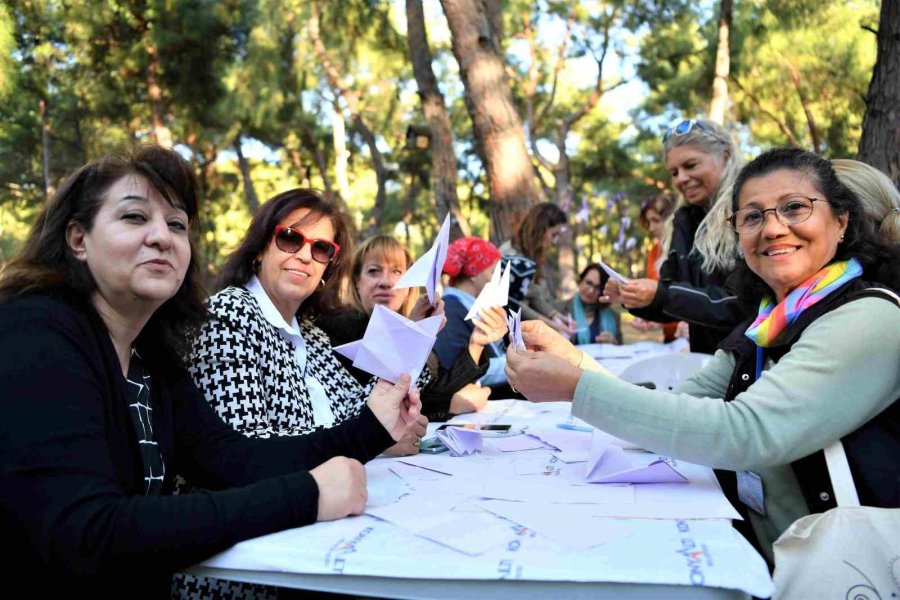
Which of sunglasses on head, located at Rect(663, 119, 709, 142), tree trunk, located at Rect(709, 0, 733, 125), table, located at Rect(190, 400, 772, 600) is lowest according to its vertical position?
table, located at Rect(190, 400, 772, 600)

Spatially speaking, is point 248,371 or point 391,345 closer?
point 391,345

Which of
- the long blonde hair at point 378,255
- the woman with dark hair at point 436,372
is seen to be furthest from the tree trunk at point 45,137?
the woman with dark hair at point 436,372

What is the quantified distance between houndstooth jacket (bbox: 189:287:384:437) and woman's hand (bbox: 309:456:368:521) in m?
0.39

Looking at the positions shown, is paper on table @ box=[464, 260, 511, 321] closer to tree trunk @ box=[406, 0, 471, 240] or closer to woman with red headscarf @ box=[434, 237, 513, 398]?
woman with red headscarf @ box=[434, 237, 513, 398]

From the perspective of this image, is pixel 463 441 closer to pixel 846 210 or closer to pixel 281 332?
pixel 281 332

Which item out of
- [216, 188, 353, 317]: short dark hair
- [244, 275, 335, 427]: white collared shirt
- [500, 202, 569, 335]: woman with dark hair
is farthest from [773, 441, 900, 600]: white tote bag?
[500, 202, 569, 335]: woman with dark hair

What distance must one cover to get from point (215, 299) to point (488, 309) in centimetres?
88

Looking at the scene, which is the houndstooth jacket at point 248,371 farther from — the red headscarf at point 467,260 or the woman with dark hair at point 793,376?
the red headscarf at point 467,260

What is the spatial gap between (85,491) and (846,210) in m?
1.76

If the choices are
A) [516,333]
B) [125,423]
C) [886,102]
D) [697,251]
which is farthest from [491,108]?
[125,423]

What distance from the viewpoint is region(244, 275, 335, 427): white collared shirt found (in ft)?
7.08

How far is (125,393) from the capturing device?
1.47 metres

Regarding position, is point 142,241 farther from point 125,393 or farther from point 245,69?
point 245,69

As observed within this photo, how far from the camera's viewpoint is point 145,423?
1.56 metres
